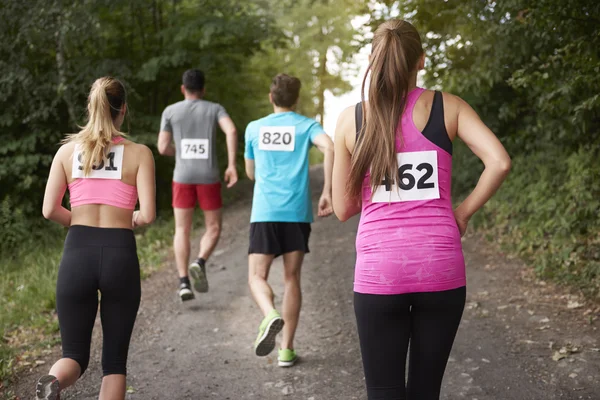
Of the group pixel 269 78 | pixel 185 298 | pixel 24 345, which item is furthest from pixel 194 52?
pixel 24 345

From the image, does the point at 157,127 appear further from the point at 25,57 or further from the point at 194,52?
the point at 25,57

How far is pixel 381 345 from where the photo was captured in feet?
8.87

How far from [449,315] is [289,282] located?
118 inches

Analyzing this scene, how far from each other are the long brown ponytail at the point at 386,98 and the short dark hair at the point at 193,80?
507 centimetres

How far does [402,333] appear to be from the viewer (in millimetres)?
2709

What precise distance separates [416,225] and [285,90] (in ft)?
9.61

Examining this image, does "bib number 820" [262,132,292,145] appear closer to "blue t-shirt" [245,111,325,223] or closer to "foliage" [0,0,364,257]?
"blue t-shirt" [245,111,325,223]

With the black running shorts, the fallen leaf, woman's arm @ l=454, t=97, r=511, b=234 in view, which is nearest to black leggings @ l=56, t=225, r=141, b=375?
woman's arm @ l=454, t=97, r=511, b=234

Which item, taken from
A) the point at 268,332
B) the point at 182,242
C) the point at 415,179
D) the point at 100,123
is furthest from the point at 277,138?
the point at 415,179

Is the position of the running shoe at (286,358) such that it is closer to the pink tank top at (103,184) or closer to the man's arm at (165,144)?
the pink tank top at (103,184)

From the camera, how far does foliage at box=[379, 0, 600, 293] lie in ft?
23.3

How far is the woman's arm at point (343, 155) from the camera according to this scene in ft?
9.20

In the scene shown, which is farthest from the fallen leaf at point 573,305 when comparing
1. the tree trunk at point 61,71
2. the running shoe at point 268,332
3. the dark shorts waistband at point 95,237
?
the tree trunk at point 61,71

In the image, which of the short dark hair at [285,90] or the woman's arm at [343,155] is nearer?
the woman's arm at [343,155]
